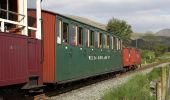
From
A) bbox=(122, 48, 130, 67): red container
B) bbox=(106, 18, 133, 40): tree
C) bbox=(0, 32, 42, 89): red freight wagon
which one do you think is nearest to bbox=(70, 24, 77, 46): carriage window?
bbox=(0, 32, 42, 89): red freight wagon

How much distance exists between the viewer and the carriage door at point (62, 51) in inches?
569

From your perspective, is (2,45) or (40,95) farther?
(40,95)

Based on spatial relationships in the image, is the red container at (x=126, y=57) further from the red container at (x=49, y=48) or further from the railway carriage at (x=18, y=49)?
the railway carriage at (x=18, y=49)

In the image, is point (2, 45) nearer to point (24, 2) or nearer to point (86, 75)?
point (24, 2)

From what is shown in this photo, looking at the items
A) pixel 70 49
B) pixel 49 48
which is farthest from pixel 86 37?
pixel 49 48

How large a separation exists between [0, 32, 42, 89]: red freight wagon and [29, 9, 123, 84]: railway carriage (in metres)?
1.44

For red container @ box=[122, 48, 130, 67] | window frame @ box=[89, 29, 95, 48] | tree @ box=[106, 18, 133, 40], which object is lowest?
red container @ box=[122, 48, 130, 67]

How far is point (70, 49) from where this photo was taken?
622 inches

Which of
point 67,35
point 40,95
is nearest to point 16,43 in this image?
point 40,95

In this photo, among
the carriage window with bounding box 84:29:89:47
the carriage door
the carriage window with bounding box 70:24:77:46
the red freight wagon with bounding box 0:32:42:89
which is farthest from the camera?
the carriage window with bounding box 84:29:89:47

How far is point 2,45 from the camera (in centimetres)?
980

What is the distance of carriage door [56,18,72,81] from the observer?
14.5m

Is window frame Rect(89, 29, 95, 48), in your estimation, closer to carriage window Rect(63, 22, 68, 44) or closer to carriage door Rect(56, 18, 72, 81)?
carriage door Rect(56, 18, 72, 81)

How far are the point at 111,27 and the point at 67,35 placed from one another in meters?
62.8
